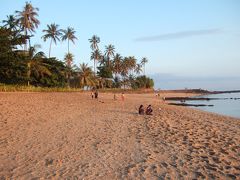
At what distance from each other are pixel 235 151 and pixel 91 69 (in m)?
65.7

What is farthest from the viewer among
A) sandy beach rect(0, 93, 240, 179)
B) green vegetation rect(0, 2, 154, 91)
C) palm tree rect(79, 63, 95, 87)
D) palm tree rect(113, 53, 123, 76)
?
palm tree rect(113, 53, 123, 76)

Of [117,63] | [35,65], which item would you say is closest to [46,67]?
[35,65]

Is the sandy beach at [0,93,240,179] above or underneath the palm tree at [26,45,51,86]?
underneath

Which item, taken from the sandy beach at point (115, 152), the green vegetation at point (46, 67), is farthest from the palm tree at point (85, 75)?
the sandy beach at point (115, 152)

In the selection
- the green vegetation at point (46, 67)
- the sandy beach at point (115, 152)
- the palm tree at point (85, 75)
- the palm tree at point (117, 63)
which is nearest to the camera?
the sandy beach at point (115, 152)

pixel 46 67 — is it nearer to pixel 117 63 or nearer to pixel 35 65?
pixel 35 65

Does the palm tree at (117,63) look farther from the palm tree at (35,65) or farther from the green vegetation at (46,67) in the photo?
the palm tree at (35,65)

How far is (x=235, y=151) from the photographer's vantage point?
9281mm

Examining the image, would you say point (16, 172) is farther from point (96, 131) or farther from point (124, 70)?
point (124, 70)

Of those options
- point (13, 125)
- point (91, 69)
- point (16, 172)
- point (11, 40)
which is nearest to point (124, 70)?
point (91, 69)

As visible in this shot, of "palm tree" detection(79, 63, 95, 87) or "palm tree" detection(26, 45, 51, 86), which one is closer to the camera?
"palm tree" detection(26, 45, 51, 86)

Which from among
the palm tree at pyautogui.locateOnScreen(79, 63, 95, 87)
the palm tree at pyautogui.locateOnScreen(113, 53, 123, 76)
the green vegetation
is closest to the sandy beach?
the green vegetation

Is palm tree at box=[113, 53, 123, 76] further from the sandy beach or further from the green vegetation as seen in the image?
the sandy beach

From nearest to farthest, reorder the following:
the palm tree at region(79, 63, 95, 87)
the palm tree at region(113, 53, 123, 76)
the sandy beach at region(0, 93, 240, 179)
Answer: the sandy beach at region(0, 93, 240, 179) < the palm tree at region(79, 63, 95, 87) < the palm tree at region(113, 53, 123, 76)
